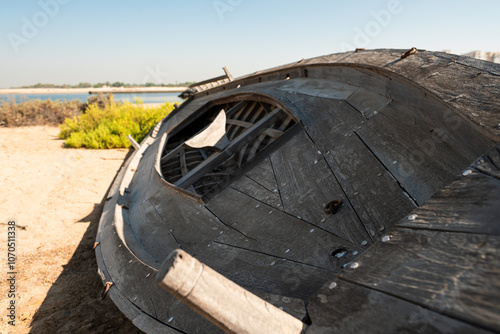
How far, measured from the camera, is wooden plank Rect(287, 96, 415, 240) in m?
1.64

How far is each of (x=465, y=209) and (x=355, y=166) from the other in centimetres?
106

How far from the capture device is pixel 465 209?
1.02 metres

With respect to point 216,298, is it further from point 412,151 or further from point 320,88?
point 320,88

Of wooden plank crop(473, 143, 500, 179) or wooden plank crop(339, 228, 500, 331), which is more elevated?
wooden plank crop(473, 143, 500, 179)

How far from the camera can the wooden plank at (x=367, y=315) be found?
0.78 m

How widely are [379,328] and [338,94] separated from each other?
259cm

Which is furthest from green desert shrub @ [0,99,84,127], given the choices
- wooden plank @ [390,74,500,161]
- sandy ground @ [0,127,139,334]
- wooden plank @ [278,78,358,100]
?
wooden plank @ [390,74,500,161]

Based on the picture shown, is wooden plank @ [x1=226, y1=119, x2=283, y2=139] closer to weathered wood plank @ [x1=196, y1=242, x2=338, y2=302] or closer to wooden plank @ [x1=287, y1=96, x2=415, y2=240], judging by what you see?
wooden plank @ [x1=287, y1=96, x2=415, y2=240]

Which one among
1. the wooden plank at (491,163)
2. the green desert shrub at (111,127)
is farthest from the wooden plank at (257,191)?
the green desert shrub at (111,127)

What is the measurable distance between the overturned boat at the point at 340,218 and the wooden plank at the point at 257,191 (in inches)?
0.5

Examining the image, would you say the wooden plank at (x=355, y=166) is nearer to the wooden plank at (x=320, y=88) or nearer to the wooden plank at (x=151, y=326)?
the wooden plank at (x=320, y=88)

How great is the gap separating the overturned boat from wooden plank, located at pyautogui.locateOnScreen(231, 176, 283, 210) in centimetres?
1

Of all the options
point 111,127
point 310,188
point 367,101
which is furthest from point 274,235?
point 111,127

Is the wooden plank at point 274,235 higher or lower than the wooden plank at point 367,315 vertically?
lower
